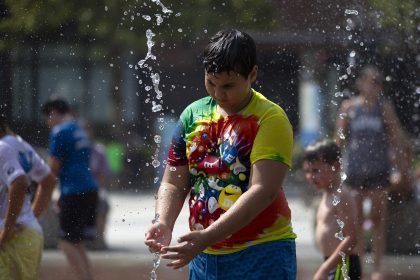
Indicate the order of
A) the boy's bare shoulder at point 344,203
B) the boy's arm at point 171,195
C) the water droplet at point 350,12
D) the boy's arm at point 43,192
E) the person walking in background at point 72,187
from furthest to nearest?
the water droplet at point 350,12 → the person walking in background at point 72,187 → the boy's arm at point 43,192 → the boy's bare shoulder at point 344,203 → the boy's arm at point 171,195

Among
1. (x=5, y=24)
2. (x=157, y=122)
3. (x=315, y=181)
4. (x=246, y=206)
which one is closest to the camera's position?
(x=246, y=206)

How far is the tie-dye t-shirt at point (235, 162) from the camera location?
332 centimetres

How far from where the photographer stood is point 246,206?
3.21 meters

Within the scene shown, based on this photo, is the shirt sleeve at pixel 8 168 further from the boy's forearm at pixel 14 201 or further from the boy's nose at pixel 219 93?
the boy's nose at pixel 219 93

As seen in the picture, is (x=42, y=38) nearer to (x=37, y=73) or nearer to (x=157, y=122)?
(x=37, y=73)

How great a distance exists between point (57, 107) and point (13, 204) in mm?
2793

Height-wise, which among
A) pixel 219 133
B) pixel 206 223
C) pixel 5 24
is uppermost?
pixel 5 24

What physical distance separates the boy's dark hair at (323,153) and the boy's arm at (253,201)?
89.3 inches

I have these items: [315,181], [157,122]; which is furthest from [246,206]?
[157,122]

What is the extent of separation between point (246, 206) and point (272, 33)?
17.1 feet

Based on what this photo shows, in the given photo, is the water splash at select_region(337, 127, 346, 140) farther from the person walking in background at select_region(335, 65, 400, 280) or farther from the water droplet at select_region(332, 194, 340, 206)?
the water droplet at select_region(332, 194, 340, 206)

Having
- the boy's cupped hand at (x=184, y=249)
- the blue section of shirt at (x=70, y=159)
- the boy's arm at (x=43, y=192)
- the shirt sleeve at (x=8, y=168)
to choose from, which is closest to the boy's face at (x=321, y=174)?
the boy's arm at (x=43, y=192)

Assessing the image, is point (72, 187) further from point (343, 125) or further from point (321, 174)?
point (321, 174)

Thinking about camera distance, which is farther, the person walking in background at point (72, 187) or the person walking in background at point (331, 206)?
the person walking in background at point (72, 187)
